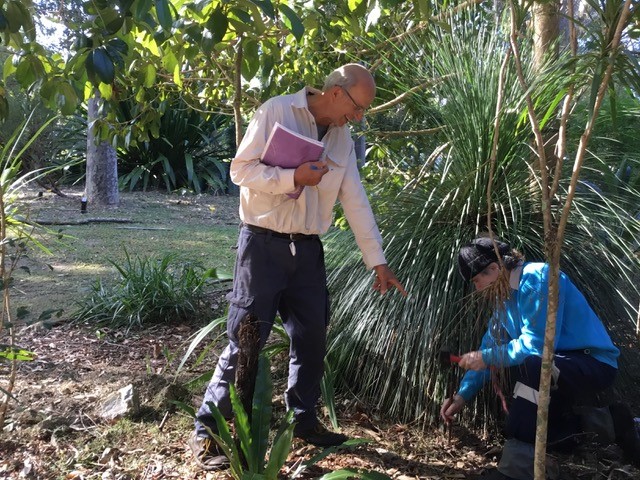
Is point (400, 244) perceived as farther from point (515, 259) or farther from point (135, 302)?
point (135, 302)

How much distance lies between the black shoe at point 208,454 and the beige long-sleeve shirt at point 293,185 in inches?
36.9

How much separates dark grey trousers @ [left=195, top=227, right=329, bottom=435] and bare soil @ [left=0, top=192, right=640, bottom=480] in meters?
0.28

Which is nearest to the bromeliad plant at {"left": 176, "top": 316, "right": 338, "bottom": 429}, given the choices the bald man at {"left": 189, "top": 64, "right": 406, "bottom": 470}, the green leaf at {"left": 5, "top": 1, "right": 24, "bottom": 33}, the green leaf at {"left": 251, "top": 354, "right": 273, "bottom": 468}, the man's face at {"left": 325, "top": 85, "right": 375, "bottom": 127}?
the bald man at {"left": 189, "top": 64, "right": 406, "bottom": 470}

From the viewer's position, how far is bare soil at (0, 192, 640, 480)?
303cm

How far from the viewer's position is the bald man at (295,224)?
2.84 m

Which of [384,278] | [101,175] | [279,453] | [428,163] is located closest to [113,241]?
[101,175]

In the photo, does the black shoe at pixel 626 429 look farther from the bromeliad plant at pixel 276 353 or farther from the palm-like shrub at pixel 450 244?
the bromeliad plant at pixel 276 353

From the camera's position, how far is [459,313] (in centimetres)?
343

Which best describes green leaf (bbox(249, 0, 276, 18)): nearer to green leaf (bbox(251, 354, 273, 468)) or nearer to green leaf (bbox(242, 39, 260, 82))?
green leaf (bbox(242, 39, 260, 82))

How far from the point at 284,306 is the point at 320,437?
2.01ft

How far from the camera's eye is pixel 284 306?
317cm

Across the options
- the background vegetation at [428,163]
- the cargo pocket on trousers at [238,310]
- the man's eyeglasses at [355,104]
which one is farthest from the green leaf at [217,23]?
the cargo pocket on trousers at [238,310]

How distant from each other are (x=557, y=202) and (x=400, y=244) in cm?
83

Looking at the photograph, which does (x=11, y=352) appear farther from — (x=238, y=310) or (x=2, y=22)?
(x=2, y=22)
